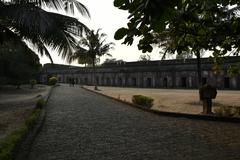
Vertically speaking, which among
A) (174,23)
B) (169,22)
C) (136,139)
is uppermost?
(174,23)

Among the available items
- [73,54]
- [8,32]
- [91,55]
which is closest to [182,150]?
[73,54]

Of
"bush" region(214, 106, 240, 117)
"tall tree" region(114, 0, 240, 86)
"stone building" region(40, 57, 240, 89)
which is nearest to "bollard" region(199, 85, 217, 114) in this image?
"bush" region(214, 106, 240, 117)

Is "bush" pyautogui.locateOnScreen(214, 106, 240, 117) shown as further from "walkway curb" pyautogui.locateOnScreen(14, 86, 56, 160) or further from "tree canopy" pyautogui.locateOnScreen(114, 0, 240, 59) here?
"walkway curb" pyautogui.locateOnScreen(14, 86, 56, 160)

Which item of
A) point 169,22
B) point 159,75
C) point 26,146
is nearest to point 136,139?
point 26,146

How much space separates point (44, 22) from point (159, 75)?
3497 centimetres

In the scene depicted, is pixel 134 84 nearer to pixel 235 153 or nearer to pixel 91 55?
pixel 91 55

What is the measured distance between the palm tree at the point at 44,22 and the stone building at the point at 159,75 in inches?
912

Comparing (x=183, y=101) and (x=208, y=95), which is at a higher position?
(x=208, y=95)

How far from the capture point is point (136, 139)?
25.1 ft

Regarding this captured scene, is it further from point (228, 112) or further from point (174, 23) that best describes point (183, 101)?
point (174, 23)

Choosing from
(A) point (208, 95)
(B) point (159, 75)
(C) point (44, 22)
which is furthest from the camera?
(B) point (159, 75)

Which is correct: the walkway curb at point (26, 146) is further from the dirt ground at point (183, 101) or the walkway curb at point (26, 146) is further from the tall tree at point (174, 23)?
the dirt ground at point (183, 101)

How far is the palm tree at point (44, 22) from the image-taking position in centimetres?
1002

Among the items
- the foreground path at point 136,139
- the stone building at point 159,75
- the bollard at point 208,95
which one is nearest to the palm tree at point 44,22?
the foreground path at point 136,139
